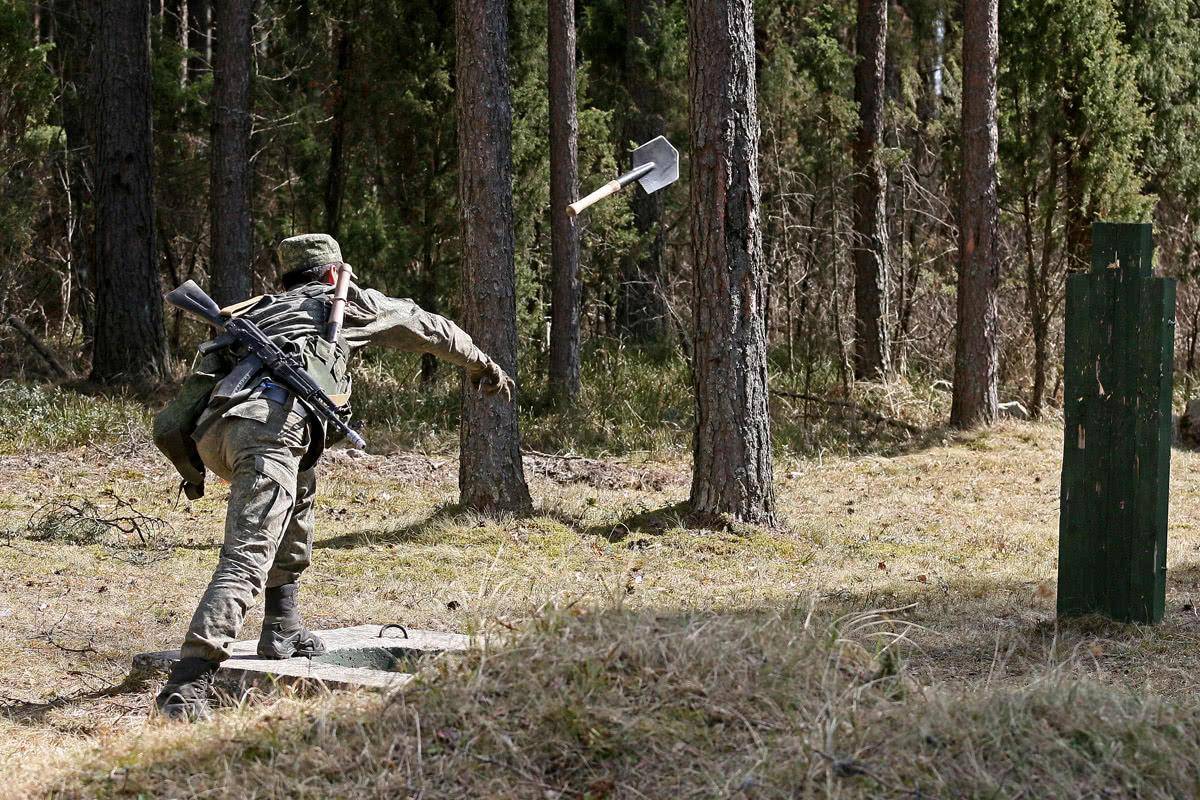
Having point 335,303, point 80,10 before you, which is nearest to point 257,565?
point 335,303

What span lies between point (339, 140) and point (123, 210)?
303 centimetres

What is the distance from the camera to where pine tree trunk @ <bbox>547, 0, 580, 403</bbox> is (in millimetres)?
14852

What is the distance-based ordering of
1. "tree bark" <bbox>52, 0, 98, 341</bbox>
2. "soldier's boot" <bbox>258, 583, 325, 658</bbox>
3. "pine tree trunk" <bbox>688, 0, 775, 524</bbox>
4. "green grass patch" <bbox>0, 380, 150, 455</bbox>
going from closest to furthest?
"soldier's boot" <bbox>258, 583, 325, 658</bbox> → "pine tree trunk" <bbox>688, 0, 775, 524</bbox> → "green grass patch" <bbox>0, 380, 150, 455</bbox> → "tree bark" <bbox>52, 0, 98, 341</bbox>

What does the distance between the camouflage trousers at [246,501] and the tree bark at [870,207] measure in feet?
39.2

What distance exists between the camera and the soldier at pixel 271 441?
521 centimetres

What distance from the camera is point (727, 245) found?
9211 mm

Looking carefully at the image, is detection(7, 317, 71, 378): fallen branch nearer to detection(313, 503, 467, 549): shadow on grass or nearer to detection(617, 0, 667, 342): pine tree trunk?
detection(617, 0, 667, 342): pine tree trunk

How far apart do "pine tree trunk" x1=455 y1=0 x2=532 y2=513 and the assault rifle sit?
4.01 m

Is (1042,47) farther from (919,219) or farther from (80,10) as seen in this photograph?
(80,10)

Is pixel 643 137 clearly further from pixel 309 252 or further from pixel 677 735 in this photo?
pixel 677 735

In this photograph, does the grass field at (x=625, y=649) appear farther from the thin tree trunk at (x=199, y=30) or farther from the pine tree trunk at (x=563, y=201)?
the thin tree trunk at (x=199, y=30)

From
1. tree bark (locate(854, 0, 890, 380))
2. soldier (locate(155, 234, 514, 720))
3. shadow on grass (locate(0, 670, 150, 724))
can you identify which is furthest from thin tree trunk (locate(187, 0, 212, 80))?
shadow on grass (locate(0, 670, 150, 724))

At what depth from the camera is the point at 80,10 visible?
20.5 m

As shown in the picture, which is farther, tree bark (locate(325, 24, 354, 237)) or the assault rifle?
tree bark (locate(325, 24, 354, 237))
